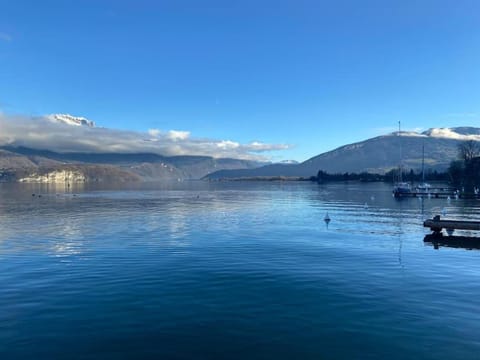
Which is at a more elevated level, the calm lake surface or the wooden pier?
the wooden pier

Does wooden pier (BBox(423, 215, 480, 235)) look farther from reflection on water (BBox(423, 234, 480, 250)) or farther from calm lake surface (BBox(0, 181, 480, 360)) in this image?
calm lake surface (BBox(0, 181, 480, 360))

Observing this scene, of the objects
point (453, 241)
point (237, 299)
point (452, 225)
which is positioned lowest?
point (453, 241)

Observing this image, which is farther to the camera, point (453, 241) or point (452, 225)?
point (452, 225)

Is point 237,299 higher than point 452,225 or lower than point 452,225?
lower

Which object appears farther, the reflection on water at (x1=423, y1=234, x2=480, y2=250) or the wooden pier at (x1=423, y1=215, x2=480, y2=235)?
the wooden pier at (x1=423, y1=215, x2=480, y2=235)

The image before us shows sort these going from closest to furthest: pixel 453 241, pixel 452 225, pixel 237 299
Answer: pixel 237 299, pixel 453 241, pixel 452 225

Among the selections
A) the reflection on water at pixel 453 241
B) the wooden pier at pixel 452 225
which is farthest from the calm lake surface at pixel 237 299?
the wooden pier at pixel 452 225

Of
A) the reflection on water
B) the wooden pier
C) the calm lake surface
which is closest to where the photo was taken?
the calm lake surface

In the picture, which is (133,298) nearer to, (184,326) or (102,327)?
(102,327)

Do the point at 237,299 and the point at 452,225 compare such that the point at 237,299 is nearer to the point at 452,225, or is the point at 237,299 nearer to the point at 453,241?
the point at 453,241

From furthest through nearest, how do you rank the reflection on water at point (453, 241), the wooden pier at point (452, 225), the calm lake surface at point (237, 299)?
the wooden pier at point (452, 225) < the reflection on water at point (453, 241) < the calm lake surface at point (237, 299)

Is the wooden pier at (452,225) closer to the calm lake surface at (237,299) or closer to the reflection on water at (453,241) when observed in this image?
the reflection on water at (453,241)

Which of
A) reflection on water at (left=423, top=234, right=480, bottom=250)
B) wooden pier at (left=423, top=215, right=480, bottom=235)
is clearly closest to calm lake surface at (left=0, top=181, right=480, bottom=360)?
reflection on water at (left=423, top=234, right=480, bottom=250)

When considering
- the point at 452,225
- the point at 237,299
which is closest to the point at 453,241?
the point at 452,225
